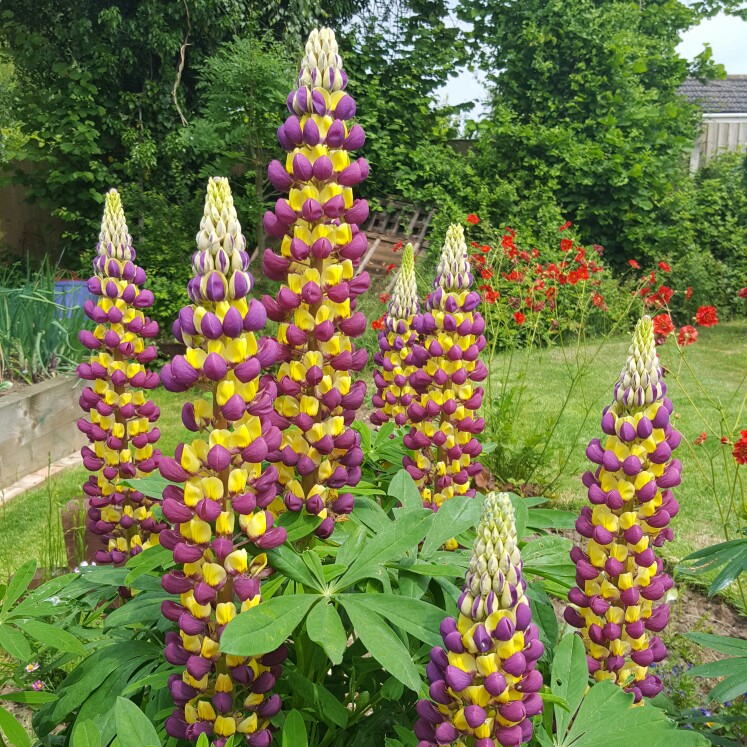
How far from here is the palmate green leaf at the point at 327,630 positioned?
104 cm

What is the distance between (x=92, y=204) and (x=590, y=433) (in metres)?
8.26

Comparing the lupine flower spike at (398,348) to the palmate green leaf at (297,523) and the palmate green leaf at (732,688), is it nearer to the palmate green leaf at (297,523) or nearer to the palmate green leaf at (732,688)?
the palmate green leaf at (297,523)

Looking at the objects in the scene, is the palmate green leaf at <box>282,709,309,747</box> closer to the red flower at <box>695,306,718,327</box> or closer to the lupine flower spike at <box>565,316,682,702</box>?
the lupine flower spike at <box>565,316,682,702</box>

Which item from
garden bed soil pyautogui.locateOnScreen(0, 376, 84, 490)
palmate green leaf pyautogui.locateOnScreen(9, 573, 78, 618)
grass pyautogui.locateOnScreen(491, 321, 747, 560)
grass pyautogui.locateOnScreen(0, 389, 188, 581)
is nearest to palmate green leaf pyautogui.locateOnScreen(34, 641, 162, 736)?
palmate green leaf pyautogui.locateOnScreen(9, 573, 78, 618)

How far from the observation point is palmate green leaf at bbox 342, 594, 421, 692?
106cm

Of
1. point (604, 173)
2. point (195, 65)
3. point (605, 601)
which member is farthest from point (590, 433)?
point (195, 65)

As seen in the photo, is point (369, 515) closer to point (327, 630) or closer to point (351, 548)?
point (351, 548)

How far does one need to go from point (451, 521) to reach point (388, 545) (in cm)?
25

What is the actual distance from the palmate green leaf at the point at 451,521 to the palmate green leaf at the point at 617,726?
0.38 meters

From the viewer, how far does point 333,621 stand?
1.14 m

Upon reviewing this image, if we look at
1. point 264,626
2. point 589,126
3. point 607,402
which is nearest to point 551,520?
point 264,626

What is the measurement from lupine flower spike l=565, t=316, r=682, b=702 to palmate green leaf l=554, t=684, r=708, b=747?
219mm

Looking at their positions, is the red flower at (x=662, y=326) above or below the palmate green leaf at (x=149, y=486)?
above

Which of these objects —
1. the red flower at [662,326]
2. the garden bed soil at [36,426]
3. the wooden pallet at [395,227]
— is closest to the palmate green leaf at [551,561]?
the red flower at [662,326]
